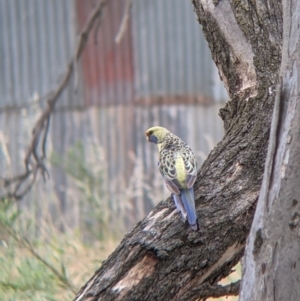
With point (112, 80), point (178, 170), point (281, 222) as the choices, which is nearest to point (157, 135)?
point (178, 170)

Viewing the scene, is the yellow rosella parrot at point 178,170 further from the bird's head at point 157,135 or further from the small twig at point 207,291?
the small twig at point 207,291

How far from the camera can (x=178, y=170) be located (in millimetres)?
3088

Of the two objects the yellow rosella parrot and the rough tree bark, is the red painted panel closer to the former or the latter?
the yellow rosella parrot

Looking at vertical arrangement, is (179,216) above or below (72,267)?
above

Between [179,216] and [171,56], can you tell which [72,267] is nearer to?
[171,56]

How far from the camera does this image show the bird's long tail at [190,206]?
100 inches

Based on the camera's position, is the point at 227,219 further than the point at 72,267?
No

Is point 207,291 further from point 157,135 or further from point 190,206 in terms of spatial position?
point 157,135

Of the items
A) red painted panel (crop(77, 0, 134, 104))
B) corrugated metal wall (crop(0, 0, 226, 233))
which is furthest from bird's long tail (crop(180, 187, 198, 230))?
red painted panel (crop(77, 0, 134, 104))

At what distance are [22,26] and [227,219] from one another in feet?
19.5

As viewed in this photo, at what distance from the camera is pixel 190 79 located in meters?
8.08

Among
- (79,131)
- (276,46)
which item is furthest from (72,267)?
(276,46)

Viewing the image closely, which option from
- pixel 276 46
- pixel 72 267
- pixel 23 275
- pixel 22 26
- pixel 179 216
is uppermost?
pixel 22 26

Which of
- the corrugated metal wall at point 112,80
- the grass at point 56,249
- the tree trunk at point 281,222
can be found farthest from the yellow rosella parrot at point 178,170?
the corrugated metal wall at point 112,80
